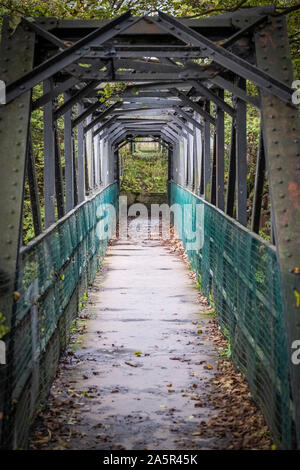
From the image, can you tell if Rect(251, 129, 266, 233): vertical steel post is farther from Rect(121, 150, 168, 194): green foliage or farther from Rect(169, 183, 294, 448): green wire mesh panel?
Rect(121, 150, 168, 194): green foliage

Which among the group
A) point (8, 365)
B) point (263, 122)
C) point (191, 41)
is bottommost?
point (8, 365)

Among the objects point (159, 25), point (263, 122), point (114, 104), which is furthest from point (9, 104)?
point (114, 104)

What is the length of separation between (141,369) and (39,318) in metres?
1.91

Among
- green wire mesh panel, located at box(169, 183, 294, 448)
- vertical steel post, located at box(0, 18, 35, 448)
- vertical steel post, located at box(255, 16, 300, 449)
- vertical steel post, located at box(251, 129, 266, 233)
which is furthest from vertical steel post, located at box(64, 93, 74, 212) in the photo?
vertical steel post, located at box(255, 16, 300, 449)

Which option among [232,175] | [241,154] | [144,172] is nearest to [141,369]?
[241,154]

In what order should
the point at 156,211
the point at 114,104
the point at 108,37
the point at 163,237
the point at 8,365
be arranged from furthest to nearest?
the point at 156,211, the point at 163,237, the point at 114,104, the point at 108,37, the point at 8,365

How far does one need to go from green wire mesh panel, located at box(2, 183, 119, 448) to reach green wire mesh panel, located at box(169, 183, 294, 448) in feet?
6.41

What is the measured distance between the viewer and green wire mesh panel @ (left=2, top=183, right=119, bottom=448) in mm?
5016

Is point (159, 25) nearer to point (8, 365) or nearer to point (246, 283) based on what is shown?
point (246, 283)

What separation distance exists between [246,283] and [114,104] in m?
10.3

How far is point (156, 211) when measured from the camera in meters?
36.0

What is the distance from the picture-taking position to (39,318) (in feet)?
20.8

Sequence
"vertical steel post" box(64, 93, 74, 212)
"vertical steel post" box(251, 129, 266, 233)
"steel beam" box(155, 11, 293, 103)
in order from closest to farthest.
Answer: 1. "steel beam" box(155, 11, 293, 103)
2. "vertical steel post" box(251, 129, 266, 233)
3. "vertical steel post" box(64, 93, 74, 212)

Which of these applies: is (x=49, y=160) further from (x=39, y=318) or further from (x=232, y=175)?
(x=39, y=318)
